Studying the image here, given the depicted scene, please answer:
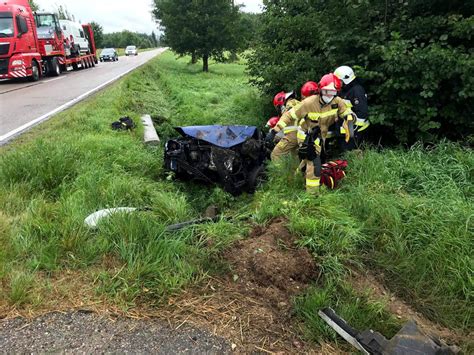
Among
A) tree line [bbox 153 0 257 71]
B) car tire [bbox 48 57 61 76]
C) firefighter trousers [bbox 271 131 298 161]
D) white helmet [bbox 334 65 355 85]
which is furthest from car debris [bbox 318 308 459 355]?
tree line [bbox 153 0 257 71]

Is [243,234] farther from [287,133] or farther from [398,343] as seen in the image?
[287,133]

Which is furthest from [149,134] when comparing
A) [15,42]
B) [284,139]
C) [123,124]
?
[15,42]

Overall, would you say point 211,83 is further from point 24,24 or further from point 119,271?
point 119,271

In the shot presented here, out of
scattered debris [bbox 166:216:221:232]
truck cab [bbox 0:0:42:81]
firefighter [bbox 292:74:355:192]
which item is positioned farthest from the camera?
truck cab [bbox 0:0:42:81]

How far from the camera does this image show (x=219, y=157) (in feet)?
18.2

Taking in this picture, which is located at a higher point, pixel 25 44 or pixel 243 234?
pixel 25 44

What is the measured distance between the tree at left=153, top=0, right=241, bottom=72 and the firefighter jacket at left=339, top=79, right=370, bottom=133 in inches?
732

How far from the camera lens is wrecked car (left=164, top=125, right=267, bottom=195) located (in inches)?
219

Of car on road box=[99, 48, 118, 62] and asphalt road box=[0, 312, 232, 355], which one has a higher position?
asphalt road box=[0, 312, 232, 355]

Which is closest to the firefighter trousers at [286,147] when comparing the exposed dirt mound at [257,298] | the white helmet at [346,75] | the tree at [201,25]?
the white helmet at [346,75]

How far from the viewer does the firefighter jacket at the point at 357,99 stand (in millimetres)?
5742

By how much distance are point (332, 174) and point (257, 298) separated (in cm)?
241

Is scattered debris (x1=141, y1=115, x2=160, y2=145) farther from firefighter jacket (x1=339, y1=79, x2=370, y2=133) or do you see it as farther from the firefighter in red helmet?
firefighter jacket (x1=339, y1=79, x2=370, y2=133)

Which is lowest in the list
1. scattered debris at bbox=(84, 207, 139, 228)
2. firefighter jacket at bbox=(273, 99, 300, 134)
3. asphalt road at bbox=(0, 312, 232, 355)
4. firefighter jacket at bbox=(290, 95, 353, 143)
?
asphalt road at bbox=(0, 312, 232, 355)
